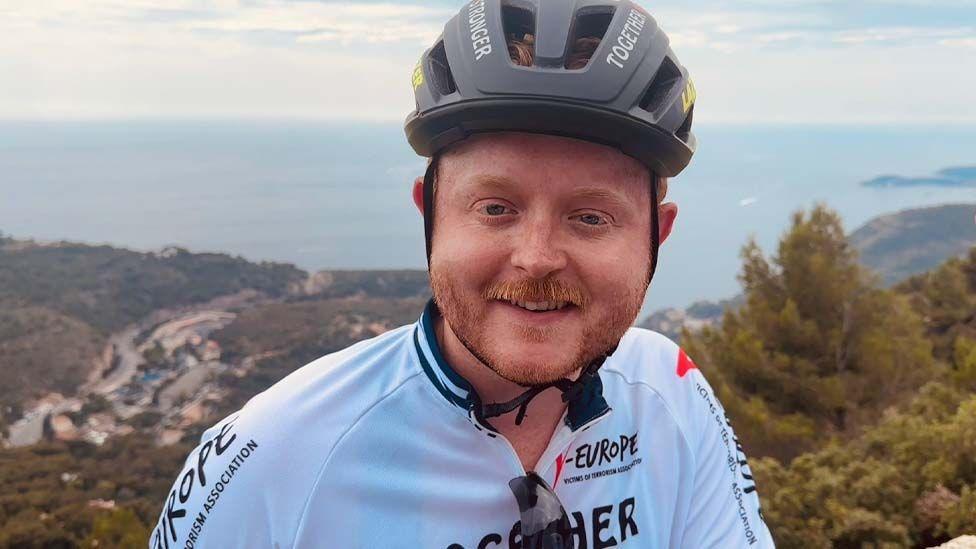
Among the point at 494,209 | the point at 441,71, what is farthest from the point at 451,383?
the point at 441,71

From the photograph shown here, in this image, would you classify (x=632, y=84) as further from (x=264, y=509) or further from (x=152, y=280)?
(x=152, y=280)

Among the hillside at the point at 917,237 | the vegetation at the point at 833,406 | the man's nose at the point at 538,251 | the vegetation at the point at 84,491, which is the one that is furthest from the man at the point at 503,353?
the hillside at the point at 917,237

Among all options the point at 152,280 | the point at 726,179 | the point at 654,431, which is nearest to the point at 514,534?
the point at 654,431

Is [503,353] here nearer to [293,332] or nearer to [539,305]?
[539,305]

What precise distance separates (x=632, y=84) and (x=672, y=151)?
199mm

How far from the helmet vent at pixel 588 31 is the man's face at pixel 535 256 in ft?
0.99

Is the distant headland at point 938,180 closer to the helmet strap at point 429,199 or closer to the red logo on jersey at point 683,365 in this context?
the red logo on jersey at point 683,365

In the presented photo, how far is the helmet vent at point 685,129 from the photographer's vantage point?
5.71ft

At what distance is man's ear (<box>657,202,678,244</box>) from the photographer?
1.73 meters

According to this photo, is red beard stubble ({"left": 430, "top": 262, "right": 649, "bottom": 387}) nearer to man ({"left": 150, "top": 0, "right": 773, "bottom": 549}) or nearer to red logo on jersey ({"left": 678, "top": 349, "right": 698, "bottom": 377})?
man ({"left": 150, "top": 0, "right": 773, "bottom": 549})

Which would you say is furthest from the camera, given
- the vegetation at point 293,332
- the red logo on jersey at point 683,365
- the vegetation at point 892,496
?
the vegetation at point 293,332

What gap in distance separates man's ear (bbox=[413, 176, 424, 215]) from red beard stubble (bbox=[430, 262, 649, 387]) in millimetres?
292

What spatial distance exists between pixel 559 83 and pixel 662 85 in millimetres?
434

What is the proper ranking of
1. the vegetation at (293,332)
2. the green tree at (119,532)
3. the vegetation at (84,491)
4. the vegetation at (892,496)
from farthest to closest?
the vegetation at (293,332)
the vegetation at (84,491)
the green tree at (119,532)
the vegetation at (892,496)
